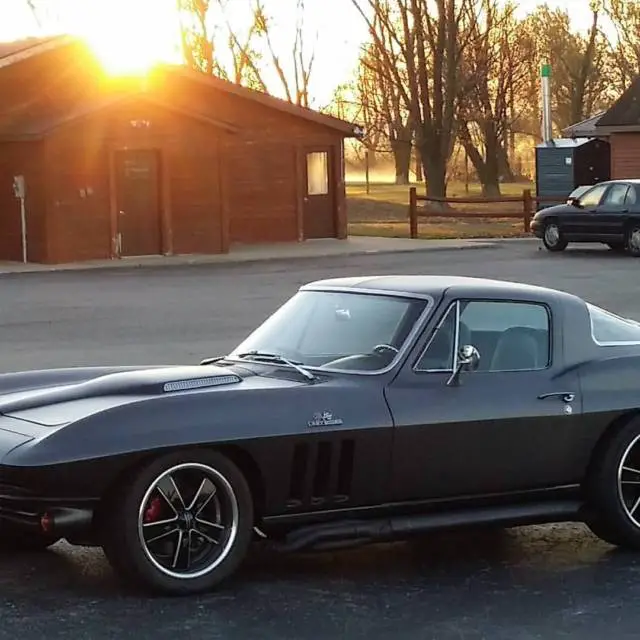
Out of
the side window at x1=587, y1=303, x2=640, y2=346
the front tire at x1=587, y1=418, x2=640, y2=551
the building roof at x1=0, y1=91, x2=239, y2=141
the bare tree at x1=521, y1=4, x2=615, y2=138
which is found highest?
the bare tree at x1=521, y1=4, x2=615, y2=138

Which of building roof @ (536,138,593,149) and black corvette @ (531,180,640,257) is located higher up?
building roof @ (536,138,593,149)

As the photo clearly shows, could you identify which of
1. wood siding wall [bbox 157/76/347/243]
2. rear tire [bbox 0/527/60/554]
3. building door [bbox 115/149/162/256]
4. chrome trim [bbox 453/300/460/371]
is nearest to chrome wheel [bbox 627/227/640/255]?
wood siding wall [bbox 157/76/347/243]

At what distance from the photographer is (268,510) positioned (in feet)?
20.4

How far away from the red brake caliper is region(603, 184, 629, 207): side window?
24.6 metres

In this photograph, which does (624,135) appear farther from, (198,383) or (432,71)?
(198,383)

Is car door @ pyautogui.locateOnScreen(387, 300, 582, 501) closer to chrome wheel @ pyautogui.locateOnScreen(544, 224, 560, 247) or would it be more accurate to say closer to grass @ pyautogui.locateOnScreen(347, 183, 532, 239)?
chrome wheel @ pyautogui.locateOnScreen(544, 224, 560, 247)

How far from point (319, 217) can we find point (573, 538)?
28.9 metres

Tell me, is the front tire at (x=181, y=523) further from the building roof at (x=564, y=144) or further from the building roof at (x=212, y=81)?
the building roof at (x=564, y=144)

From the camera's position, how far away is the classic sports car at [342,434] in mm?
5926

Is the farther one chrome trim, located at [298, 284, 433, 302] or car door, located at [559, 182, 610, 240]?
car door, located at [559, 182, 610, 240]

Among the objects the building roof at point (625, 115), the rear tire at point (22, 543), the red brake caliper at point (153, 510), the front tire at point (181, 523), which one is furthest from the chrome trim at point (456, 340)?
the building roof at point (625, 115)

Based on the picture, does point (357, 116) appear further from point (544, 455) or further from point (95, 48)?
point (544, 455)

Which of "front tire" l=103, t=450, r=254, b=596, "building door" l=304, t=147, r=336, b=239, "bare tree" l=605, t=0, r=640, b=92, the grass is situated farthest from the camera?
"bare tree" l=605, t=0, r=640, b=92

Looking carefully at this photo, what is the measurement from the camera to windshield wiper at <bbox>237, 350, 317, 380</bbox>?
658 cm
